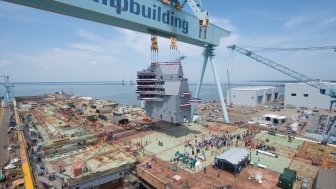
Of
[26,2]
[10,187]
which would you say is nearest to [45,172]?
[10,187]

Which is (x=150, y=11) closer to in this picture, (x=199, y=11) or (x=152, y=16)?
(x=152, y=16)

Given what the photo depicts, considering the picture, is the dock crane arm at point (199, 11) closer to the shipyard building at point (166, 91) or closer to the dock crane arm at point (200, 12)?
the dock crane arm at point (200, 12)

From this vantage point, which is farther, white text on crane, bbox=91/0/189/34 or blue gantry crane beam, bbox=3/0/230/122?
white text on crane, bbox=91/0/189/34

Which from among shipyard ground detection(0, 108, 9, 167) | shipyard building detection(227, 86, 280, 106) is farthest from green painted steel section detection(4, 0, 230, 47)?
shipyard building detection(227, 86, 280, 106)

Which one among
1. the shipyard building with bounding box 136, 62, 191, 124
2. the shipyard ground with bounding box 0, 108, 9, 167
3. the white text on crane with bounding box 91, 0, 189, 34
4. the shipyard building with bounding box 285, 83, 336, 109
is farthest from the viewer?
the shipyard building with bounding box 285, 83, 336, 109

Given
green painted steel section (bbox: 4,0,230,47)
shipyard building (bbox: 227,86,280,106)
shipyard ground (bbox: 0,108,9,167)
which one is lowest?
shipyard ground (bbox: 0,108,9,167)

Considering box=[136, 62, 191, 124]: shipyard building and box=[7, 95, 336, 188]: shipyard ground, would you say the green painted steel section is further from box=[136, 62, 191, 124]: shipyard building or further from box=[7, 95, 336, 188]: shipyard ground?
box=[7, 95, 336, 188]: shipyard ground

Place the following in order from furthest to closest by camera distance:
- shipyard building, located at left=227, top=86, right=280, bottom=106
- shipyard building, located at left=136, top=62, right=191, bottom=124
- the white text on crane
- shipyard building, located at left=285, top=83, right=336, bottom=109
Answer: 1. shipyard building, located at left=227, top=86, right=280, bottom=106
2. shipyard building, located at left=285, top=83, right=336, bottom=109
3. shipyard building, located at left=136, top=62, right=191, bottom=124
4. the white text on crane

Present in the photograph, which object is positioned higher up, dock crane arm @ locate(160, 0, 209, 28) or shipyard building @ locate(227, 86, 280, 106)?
dock crane arm @ locate(160, 0, 209, 28)
